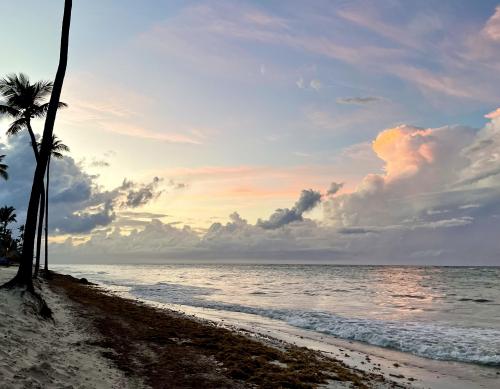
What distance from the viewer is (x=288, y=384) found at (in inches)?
432

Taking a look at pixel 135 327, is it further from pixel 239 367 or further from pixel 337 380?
pixel 337 380

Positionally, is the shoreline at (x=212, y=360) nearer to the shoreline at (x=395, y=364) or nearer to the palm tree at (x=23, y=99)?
the shoreline at (x=395, y=364)

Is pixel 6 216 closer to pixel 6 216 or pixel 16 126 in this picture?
pixel 6 216

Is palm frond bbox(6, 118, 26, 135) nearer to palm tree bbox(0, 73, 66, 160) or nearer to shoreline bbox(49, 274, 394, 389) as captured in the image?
palm tree bbox(0, 73, 66, 160)

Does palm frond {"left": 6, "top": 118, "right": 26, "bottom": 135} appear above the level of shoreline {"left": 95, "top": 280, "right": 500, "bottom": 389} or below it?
above

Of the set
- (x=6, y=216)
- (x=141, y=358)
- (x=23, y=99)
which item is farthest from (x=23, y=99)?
(x=6, y=216)

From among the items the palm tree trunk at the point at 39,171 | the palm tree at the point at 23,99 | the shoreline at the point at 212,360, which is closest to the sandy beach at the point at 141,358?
the shoreline at the point at 212,360

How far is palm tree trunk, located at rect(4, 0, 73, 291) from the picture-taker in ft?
53.6

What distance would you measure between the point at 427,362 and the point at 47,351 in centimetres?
1465

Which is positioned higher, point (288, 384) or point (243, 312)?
point (288, 384)

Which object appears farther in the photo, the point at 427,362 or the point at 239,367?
the point at 427,362

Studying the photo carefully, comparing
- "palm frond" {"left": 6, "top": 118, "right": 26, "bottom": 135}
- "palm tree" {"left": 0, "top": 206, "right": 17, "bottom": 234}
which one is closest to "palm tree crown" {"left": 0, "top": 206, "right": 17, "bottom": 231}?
"palm tree" {"left": 0, "top": 206, "right": 17, "bottom": 234}

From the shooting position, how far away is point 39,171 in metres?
17.6

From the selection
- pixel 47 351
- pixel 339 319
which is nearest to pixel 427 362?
pixel 339 319
